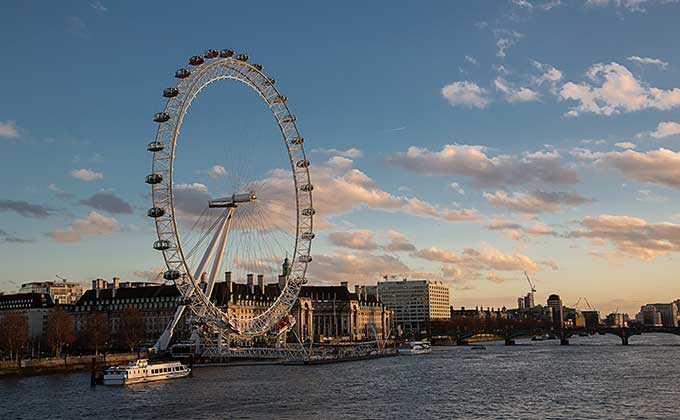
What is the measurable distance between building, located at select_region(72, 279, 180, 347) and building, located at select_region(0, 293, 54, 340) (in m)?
4.74

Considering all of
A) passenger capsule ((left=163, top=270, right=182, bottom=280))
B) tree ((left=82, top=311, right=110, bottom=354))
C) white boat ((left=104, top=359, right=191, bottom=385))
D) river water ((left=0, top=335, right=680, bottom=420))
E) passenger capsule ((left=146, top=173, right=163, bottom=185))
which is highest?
passenger capsule ((left=146, top=173, right=163, bottom=185))

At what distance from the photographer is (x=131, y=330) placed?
92625mm

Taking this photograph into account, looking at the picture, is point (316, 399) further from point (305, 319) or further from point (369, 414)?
point (305, 319)

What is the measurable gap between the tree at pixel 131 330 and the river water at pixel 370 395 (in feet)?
78.5

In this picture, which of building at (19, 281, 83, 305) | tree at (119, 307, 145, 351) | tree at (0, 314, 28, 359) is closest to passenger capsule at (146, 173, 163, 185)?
tree at (0, 314, 28, 359)

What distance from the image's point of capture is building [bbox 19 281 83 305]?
6233 inches

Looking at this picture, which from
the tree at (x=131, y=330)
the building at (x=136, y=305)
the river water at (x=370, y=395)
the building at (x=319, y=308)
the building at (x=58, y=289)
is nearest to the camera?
the river water at (x=370, y=395)

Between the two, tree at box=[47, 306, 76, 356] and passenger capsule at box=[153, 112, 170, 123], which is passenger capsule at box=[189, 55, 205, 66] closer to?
passenger capsule at box=[153, 112, 170, 123]

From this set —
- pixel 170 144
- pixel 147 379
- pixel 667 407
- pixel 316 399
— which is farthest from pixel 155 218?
pixel 667 407

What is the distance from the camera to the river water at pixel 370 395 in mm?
40438

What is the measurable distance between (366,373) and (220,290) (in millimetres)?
52708

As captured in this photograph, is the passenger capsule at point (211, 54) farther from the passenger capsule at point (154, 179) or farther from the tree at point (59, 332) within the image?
the tree at point (59, 332)

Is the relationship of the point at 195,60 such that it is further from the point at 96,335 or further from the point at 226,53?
the point at 96,335

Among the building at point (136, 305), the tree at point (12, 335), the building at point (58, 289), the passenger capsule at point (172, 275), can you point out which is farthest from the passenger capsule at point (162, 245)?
the building at point (58, 289)
